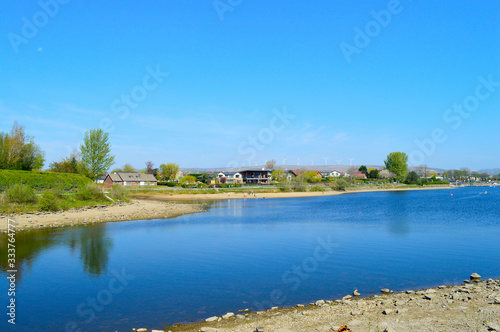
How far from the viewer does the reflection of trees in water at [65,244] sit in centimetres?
1653

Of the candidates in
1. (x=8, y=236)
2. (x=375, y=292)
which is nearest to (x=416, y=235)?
(x=375, y=292)

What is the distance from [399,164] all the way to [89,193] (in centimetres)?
14374

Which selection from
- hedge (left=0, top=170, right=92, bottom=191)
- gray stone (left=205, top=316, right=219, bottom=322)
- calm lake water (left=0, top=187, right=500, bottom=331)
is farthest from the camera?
hedge (left=0, top=170, right=92, bottom=191)

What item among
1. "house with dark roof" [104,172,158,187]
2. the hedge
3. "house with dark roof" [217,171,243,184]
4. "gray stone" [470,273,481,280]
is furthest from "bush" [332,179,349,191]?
"gray stone" [470,273,481,280]

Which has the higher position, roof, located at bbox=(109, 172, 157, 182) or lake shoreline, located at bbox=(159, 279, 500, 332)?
roof, located at bbox=(109, 172, 157, 182)

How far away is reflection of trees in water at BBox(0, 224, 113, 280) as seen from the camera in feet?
54.2

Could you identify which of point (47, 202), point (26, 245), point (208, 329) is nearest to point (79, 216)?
point (47, 202)

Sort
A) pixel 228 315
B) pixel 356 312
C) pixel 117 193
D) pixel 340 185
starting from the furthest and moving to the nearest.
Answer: pixel 340 185 → pixel 117 193 → pixel 228 315 → pixel 356 312

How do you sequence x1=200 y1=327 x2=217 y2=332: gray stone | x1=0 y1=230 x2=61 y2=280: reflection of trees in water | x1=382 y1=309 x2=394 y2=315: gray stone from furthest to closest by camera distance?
1. x1=0 y1=230 x2=61 y2=280: reflection of trees in water
2. x1=382 y1=309 x2=394 y2=315: gray stone
3. x1=200 y1=327 x2=217 y2=332: gray stone

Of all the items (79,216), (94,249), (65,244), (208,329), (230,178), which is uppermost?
Answer: (230,178)

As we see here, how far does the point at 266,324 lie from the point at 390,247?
13497 mm

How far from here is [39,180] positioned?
41.2 m

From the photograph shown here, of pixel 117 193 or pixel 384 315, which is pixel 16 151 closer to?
pixel 117 193

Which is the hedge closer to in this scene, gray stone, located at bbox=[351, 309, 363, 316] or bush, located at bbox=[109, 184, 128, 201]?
bush, located at bbox=[109, 184, 128, 201]
